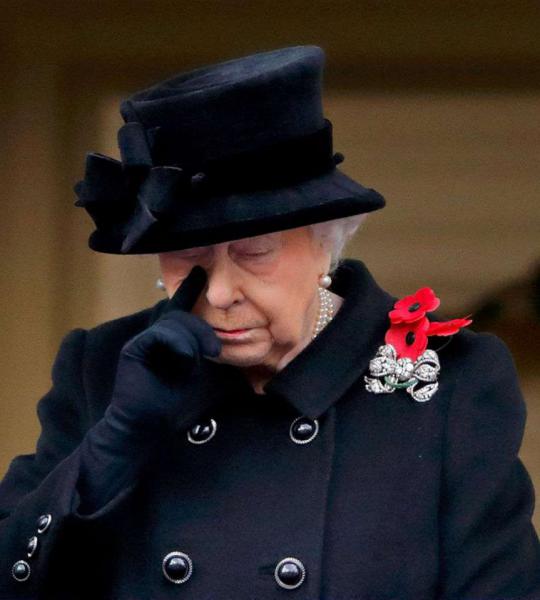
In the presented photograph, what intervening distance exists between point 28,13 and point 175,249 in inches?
107

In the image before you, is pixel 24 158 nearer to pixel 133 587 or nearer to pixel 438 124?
pixel 438 124

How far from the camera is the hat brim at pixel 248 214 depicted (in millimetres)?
2859

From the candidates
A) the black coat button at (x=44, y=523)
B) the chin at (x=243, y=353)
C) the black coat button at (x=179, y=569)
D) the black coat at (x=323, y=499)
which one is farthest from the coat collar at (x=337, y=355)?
the black coat button at (x=44, y=523)

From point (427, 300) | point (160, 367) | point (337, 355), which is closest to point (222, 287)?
point (160, 367)

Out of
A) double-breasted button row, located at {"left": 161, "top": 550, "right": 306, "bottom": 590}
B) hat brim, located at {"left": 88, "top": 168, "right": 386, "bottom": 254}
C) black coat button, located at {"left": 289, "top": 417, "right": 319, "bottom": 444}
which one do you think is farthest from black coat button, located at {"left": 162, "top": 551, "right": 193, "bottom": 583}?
hat brim, located at {"left": 88, "top": 168, "right": 386, "bottom": 254}

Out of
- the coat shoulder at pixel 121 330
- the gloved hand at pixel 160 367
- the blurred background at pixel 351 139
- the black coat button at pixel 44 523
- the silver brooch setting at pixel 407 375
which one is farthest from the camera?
the blurred background at pixel 351 139

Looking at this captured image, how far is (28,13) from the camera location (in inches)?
214

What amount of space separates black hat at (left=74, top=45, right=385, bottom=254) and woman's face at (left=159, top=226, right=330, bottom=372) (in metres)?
0.07

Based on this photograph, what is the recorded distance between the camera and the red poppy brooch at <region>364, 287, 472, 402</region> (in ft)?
10.0

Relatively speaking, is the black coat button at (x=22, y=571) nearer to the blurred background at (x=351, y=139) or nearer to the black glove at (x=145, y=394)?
the black glove at (x=145, y=394)

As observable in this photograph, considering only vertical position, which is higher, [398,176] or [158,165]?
[158,165]

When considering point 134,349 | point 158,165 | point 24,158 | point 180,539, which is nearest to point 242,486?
point 180,539

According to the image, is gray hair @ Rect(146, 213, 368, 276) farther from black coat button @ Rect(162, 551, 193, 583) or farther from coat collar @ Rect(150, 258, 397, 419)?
black coat button @ Rect(162, 551, 193, 583)

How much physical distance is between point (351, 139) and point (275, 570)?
2.78 m
